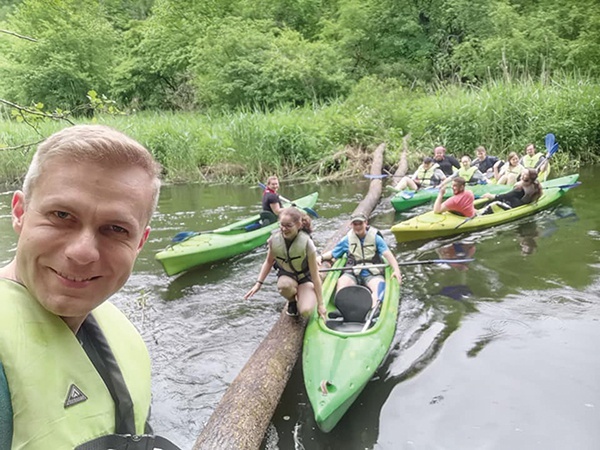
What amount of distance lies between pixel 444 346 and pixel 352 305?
0.96m

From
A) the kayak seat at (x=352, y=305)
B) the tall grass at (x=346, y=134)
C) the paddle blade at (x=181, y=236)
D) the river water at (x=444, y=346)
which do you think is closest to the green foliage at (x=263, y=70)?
the tall grass at (x=346, y=134)

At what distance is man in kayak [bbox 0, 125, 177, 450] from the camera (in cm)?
90

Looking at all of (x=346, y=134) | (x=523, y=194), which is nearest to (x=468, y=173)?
(x=523, y=194)

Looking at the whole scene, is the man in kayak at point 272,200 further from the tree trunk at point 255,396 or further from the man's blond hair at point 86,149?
the man's blond hair at point 86,149

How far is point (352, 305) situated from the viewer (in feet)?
15.9

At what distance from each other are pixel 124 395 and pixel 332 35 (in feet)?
82.5

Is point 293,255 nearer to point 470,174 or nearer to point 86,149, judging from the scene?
point 86,149

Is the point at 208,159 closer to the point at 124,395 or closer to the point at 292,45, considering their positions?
the point at 292,45

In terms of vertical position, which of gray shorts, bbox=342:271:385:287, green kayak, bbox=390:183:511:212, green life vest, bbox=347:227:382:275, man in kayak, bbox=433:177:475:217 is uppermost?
green life vest, bbox=347:227:382:275

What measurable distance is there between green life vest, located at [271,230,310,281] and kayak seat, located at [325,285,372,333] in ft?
1.54

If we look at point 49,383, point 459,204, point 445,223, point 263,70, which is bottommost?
point 445,223

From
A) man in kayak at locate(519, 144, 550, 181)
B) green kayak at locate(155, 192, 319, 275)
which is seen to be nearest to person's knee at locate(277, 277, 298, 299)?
green kayak at locate(155, 192, 319, 275)

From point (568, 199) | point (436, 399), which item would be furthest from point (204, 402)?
point (568, 199)

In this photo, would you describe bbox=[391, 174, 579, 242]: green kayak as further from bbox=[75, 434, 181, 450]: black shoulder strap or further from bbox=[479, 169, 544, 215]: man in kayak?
bbox=[75, 434, 181, 450]: black shoulder strap
